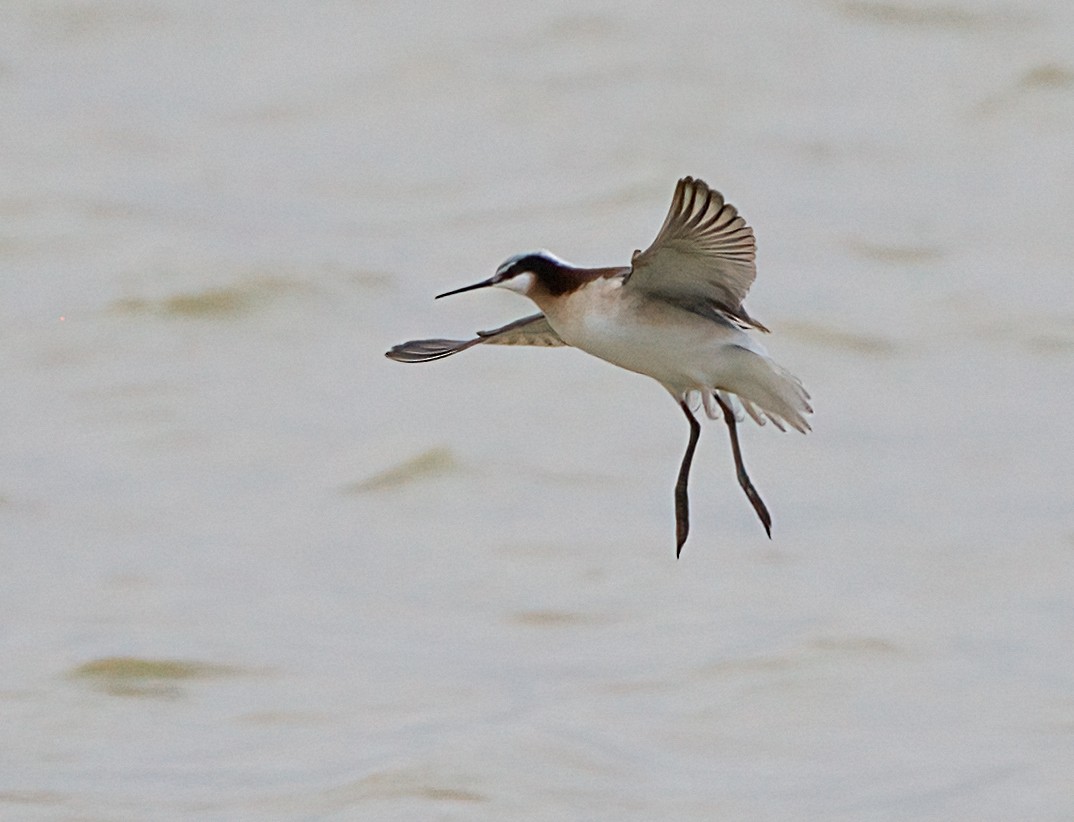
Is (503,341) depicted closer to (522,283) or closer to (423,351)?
(423,351)

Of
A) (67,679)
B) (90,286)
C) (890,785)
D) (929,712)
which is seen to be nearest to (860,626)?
(929,712)

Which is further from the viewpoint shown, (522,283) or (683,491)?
(683,491)

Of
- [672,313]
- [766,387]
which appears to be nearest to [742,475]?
[766,387]

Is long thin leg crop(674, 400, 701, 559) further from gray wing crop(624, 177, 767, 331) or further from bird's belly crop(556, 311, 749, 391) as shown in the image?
gray wing crop(624, 177, 767, 331)

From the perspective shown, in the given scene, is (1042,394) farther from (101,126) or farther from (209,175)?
(101,126)

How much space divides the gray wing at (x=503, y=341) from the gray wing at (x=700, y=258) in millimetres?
409

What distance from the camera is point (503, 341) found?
6.23 metres

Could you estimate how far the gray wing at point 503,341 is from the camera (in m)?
6.15

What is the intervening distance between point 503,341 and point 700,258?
31.3 inches

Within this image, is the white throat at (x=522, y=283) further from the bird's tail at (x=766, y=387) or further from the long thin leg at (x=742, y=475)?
the long thin leg at (x=742, y=475)

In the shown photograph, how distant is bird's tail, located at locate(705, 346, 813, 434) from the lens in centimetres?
593

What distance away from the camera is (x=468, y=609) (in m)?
10.7

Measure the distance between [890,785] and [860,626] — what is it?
5.32 feet

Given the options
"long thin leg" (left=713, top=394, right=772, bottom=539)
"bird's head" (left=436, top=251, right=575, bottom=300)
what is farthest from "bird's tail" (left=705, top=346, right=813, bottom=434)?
"bird's head" (left=436, top=251, right=575, bottom=300)
